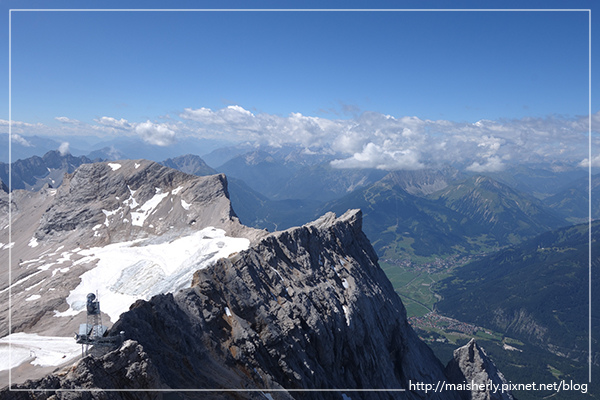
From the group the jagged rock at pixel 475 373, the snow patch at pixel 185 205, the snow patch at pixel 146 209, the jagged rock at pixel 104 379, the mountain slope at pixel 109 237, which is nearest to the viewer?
the jagged rock at pixel 104 379

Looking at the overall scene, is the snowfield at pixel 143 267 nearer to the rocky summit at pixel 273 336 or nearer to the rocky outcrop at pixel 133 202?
the rocky summit at pixel 273 336

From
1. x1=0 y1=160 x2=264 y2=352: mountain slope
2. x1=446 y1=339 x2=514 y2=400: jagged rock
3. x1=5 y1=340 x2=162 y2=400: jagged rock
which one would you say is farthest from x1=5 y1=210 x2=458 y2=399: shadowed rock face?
x1=0 y1=160 x2=264 y2=352: mountain slope

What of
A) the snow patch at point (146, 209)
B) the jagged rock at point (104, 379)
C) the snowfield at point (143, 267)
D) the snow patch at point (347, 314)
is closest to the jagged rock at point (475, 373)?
the snow patch at point (347, 314)

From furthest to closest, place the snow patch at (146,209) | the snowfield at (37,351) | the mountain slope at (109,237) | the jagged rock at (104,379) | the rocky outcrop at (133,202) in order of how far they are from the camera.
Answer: the snow patch at (146,209) < the rocky outcrop at (133,202) < the mountain slope at (109,237) < the snowfield at (37,351) < the jagged rock at (104,379)

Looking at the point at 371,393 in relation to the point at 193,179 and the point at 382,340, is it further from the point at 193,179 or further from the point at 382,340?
the point at 193,179

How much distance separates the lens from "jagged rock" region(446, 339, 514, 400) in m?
87.9

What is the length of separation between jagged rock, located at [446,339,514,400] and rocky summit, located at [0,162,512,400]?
0.70 metres

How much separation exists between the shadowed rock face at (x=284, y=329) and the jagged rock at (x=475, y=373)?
231 inches

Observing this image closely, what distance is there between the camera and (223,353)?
4650 centimetres

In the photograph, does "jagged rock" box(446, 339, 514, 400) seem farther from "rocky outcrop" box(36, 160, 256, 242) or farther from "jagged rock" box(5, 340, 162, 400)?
"jagged rock" box(5, 340, 162, 400)

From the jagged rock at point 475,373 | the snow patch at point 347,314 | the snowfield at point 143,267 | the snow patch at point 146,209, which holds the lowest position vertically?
the jagged rock at point 475,373

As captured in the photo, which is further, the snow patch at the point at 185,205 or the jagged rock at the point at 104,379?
the snow patch at the point at 185,205

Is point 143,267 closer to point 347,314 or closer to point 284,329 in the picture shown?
point 284,329

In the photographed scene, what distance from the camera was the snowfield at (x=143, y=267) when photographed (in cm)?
7681
